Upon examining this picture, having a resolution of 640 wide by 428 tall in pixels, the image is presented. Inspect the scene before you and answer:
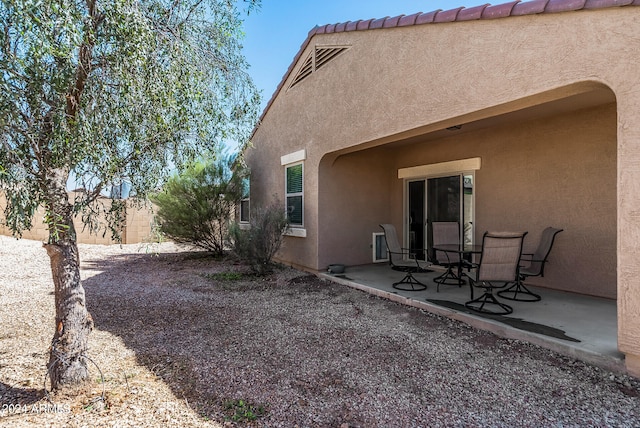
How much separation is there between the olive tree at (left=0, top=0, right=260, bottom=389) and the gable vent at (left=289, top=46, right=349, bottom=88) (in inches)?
185

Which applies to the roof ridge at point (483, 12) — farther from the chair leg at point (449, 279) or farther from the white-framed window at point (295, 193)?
the chair leg at point (449, 279)

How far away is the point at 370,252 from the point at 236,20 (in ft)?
21.4

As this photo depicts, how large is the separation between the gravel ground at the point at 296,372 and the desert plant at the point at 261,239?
8.00 feet

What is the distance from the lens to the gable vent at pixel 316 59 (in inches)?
313

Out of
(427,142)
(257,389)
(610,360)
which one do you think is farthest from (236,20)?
(427,142)

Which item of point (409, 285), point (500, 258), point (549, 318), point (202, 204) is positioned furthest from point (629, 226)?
point (202, 204)

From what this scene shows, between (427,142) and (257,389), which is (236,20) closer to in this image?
(257,389)

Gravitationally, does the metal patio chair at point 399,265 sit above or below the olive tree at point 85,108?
below

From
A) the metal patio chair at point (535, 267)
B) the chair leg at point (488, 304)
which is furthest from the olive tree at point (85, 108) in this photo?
the metal patio chair at point (535, 267)

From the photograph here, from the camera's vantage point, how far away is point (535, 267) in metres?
5.99

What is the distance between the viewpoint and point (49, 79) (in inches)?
104

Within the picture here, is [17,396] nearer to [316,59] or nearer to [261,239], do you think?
[261,239]

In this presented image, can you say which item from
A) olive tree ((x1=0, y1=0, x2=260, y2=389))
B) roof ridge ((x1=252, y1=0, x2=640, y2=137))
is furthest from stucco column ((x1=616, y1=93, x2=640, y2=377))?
olive tree ((x1=0, y1=0, x2=260, y2=389))

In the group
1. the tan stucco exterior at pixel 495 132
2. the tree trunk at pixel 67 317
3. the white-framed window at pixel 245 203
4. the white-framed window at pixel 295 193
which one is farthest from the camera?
the white-framed window at pixel 245 203
